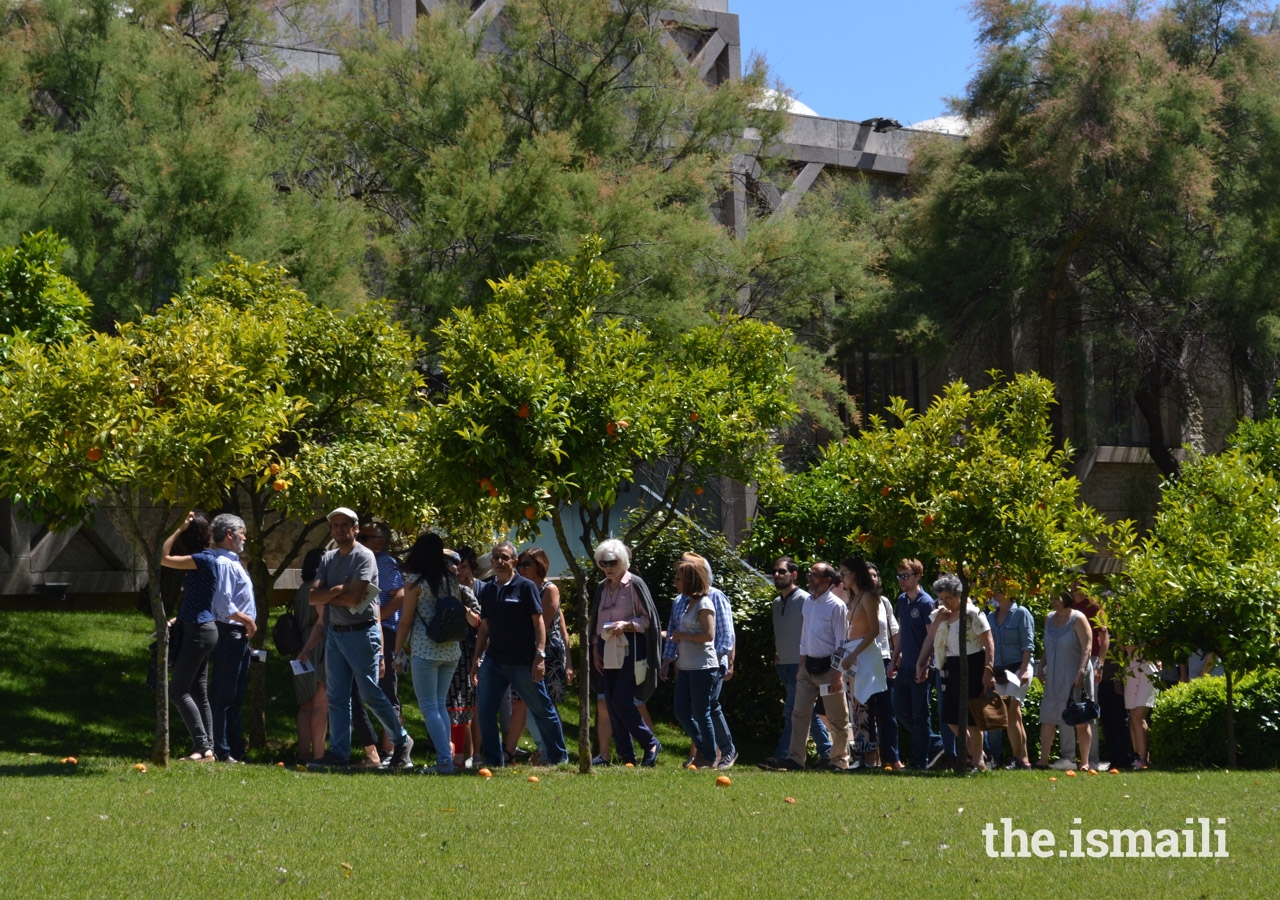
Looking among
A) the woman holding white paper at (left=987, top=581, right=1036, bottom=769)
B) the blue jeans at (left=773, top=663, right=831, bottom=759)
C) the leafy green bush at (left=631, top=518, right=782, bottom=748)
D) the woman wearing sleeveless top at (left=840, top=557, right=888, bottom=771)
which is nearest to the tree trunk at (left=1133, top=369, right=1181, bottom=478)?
the leafy green bush at (left=631, top=518, right=782, bottom=748)

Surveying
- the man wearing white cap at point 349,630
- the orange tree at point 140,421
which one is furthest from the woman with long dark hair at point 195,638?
the man wearing white cap at point 349,630

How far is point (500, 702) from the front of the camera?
1052 centimetres

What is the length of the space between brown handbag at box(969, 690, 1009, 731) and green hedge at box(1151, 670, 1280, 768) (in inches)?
81.7

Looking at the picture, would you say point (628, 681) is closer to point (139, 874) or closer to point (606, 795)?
point (606, 795)

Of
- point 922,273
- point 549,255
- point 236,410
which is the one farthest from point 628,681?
point 922,273

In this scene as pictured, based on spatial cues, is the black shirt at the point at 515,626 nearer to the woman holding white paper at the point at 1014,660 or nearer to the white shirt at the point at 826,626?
the white shirt at the point at 826,626

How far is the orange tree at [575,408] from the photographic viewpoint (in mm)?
9539

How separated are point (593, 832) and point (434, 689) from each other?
339cm

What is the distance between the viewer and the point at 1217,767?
1200 cm

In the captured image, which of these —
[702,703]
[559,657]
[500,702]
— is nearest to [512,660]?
[500,702]

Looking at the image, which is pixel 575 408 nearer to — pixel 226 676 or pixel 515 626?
pixel 515 626

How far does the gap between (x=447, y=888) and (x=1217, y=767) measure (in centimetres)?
842

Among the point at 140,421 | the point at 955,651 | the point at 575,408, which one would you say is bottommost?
the point at 955,651

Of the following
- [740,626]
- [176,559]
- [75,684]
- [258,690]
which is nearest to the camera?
[176,559]
